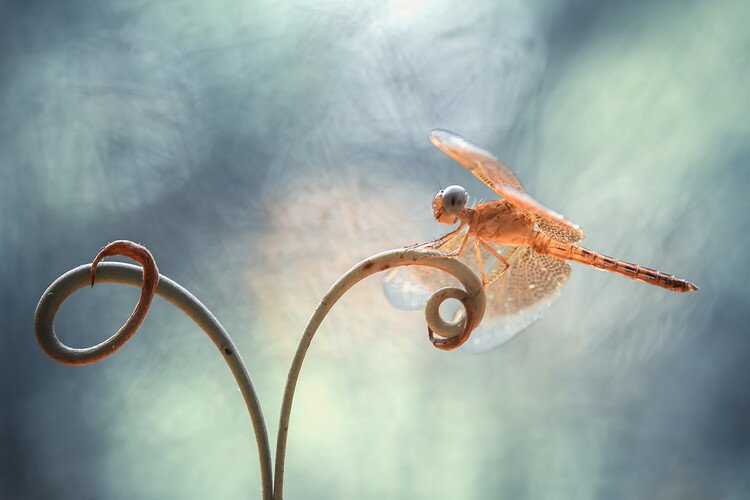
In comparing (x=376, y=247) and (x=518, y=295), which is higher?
(x=376, y=247)

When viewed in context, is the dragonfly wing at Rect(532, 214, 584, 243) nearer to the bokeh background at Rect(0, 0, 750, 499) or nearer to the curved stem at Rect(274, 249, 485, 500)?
the curved stem at Rect(274, 249, 485, 500)

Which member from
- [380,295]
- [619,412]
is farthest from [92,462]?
[619,412]

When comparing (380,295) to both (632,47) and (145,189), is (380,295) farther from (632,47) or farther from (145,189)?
(632,47)

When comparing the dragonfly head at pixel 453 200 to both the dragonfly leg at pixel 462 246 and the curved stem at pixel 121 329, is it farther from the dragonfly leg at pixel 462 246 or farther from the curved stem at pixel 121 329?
the curved stem at pixel 121 329

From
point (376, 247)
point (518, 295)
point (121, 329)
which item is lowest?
point (121, 329)

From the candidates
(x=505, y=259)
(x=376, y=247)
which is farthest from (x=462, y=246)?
(x=376, y=247)

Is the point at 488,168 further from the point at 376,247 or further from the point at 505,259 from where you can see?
the point at 376,247
